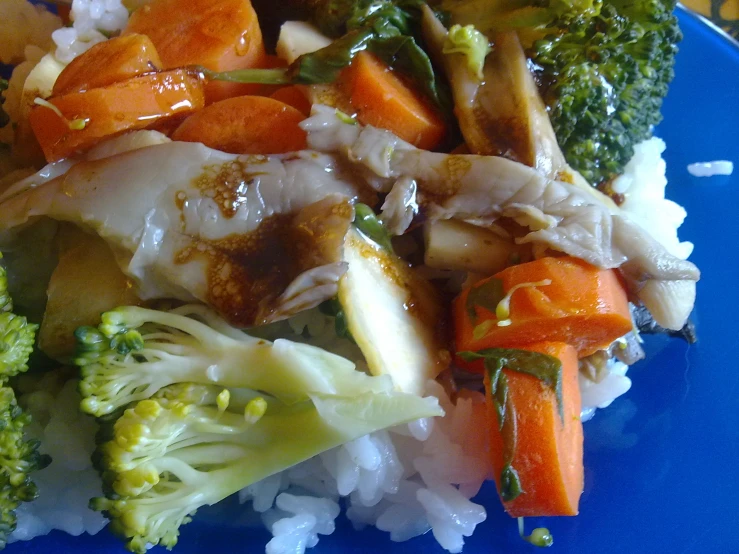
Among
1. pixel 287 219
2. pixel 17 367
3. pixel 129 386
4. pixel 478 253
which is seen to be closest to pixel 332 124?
pixel 287 219

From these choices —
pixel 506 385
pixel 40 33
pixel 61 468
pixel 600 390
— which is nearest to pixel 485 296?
pixel 506 385

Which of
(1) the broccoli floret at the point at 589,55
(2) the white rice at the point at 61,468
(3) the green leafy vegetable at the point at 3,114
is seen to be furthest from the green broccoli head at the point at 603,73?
(3) the green leafy vegetable at the point at 3,114

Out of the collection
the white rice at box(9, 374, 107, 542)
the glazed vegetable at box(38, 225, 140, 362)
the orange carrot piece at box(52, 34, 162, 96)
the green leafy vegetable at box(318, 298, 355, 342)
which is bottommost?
the white rice at box(9, 374, 107, 542)

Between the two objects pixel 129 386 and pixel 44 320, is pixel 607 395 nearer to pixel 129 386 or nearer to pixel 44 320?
pixel 129 386

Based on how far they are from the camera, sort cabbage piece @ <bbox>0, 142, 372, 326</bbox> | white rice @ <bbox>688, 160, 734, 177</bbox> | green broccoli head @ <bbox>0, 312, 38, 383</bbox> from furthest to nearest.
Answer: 1. white rice @ <bbox>688, 160, 734, 177</bbox>
2. cabbage piece @ <bbox>0, 142, 372, 326</bbox>
3. green broccoli head @ <bbox>0, 312, 38, 383</bbox>

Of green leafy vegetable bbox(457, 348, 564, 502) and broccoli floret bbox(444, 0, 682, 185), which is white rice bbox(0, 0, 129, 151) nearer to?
broccoli floret bbox(444, 0, 682, 185)

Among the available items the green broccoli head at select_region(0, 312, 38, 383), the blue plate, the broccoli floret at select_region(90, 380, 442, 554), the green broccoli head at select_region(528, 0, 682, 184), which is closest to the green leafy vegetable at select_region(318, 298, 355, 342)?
the broccoli floret at select_region(90, 380, 442, 554)
